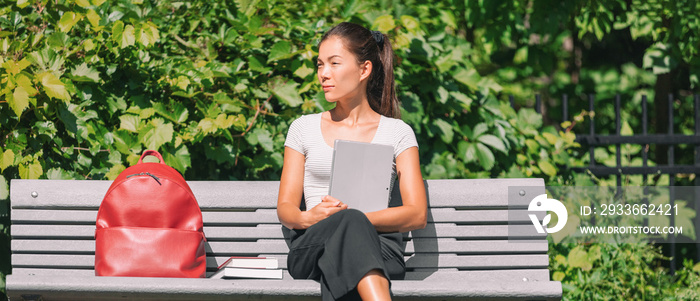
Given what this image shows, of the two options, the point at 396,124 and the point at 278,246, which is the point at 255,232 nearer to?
the point at 278,246

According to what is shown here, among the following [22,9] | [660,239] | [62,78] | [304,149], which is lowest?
[660,239]

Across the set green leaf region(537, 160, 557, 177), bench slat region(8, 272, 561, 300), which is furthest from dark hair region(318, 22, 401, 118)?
green leaf region(537, 160, 557, 177)

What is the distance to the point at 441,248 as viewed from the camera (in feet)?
9.87

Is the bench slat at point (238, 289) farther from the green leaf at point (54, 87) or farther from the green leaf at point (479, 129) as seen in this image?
the green leaf at point (479, 129)

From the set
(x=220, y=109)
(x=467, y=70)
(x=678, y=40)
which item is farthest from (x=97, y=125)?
(x=678, y=40)

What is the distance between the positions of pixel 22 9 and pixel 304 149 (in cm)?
156

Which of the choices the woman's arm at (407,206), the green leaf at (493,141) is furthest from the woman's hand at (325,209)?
the green leaf at (493,141)

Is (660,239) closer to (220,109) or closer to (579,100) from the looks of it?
(220,109)

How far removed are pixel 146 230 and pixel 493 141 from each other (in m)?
2.12

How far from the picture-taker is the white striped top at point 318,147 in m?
2.81

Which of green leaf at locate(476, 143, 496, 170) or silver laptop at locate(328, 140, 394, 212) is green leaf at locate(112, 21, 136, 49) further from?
green leaf at locate(476, 143, 496, 170)

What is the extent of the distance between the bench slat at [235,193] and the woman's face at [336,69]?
53 cm

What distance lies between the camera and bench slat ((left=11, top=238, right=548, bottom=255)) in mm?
2980

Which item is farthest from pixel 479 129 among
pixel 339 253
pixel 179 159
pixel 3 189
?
pixel 3 189
